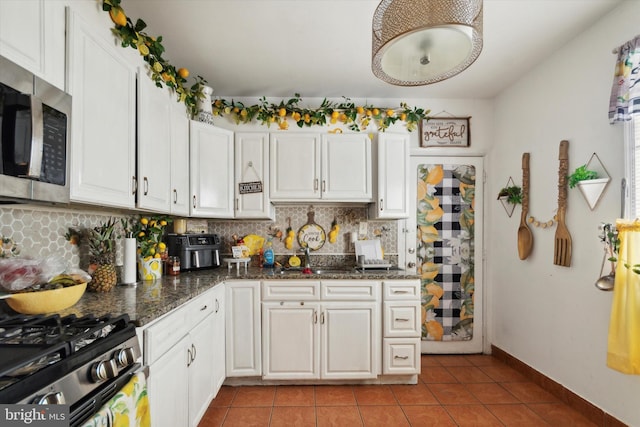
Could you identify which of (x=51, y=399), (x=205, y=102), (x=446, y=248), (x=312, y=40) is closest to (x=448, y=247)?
(x=446, y=248)

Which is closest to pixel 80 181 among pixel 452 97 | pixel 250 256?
pixel 250 256

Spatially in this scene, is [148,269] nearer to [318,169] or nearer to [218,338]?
[218,338]

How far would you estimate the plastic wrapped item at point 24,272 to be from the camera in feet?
4.27

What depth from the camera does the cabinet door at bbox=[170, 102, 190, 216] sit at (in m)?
2.30

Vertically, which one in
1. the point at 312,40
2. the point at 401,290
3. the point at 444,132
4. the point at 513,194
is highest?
the point at 312,40

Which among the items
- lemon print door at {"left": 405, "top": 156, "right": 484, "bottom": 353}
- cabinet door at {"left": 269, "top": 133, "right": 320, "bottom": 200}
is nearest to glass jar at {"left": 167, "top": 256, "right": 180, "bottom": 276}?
cabinet door at {"left": 269, "top": 133, "right": 320, "bottom": 200}

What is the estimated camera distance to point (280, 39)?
2.28 meters

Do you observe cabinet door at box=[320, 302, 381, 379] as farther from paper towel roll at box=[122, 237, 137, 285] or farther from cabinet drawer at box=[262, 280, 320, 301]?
paper towel roll at box=[122, 237, 137, 285]

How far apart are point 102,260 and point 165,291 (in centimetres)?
40

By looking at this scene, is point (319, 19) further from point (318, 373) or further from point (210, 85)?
point (318, 373)

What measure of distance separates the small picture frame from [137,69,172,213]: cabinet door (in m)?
2.45

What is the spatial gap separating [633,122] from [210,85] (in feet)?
10.6

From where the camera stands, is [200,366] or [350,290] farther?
[350,290]

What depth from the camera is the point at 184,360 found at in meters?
1.73
